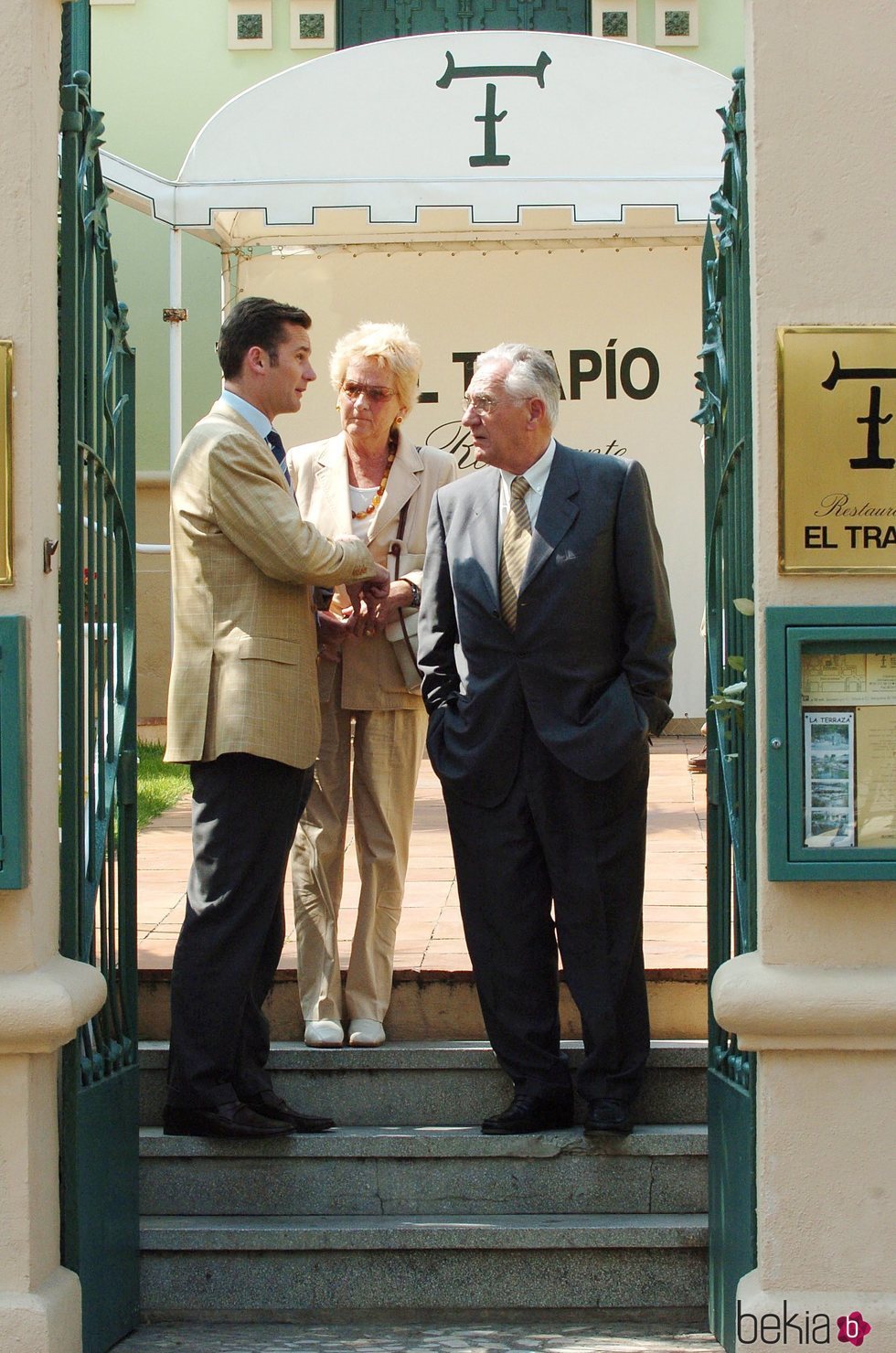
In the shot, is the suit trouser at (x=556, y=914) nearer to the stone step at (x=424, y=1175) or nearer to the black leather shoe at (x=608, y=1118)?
the black leather shoe at (x=608, y=1118)

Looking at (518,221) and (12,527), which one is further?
(518,221)

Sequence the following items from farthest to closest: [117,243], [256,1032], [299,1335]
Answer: [117,243] → [256,1032] → [299,1335]

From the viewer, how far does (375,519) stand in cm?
480

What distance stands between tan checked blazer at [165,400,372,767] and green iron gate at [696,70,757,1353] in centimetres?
95

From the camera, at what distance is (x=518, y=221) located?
8.39 meters

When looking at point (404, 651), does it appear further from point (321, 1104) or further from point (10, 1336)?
point (10, 1336)

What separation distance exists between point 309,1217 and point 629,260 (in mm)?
7157

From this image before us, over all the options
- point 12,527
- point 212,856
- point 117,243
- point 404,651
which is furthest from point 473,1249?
point 117,243

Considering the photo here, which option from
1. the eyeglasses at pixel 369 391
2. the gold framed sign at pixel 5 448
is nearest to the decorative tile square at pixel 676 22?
the eyeglasses at pixel 369 391

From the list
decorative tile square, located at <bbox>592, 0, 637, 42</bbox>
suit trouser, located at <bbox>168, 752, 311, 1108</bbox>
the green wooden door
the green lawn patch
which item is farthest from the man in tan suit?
decorative tile square, located at <bbox>592, 0, 637, 42</bbox>

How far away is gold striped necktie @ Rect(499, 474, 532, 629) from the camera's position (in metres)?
4.29

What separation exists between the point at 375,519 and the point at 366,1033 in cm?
139

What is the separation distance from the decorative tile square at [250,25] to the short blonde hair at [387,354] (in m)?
8.62

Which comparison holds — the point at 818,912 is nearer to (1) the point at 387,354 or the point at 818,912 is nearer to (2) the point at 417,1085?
(2) the point at 417,1085
